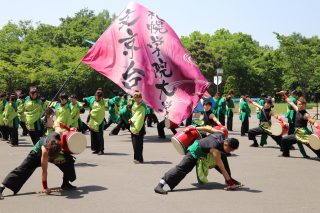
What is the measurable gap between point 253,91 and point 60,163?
192 feet

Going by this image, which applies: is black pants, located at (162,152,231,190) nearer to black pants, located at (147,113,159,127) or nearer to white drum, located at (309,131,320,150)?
white drum, located at (309,131,320,150)

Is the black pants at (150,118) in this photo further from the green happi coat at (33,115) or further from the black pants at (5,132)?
the green happi coat at (33,115)

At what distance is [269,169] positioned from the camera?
1002cm

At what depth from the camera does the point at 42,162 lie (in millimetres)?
7141

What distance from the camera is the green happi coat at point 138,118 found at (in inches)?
425

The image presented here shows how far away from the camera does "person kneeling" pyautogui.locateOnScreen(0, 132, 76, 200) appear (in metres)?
7.13

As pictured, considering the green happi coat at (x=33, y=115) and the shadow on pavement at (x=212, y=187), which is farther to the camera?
the green happi coat at (x=33, y=115)

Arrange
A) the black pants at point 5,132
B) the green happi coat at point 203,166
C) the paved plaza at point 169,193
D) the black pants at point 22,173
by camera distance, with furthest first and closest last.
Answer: the black pants at point 5,132
the green happi coat at point 203,166
the black pants at point 22,173
the paved plaza at point 169,193

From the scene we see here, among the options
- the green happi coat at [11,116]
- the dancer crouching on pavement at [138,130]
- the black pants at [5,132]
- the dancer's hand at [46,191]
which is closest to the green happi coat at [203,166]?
the dancer's hand at [46,191]

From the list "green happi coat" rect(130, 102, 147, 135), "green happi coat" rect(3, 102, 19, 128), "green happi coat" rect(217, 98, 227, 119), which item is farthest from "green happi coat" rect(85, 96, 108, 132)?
"green happi coat" rect(217, 98, 227, 119)

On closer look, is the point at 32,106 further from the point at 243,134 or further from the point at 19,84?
the point at 19,84

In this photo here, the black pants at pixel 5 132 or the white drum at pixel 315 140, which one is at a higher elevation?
the white drum at pixel 315 140

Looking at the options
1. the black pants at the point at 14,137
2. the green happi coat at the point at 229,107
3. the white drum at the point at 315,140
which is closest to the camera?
the white drum at the point at 315,140

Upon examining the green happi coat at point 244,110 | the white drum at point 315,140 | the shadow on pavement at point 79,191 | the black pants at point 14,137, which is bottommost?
the shadow on pavement at point 79,191
